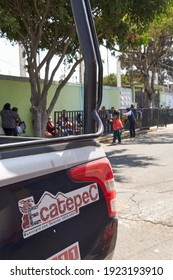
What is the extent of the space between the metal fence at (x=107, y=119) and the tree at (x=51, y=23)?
2.10 m

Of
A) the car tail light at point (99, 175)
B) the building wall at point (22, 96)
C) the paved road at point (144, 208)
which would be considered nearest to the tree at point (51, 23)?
the building wall at point (22, 96)

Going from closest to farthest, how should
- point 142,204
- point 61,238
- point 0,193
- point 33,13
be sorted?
point 0,193, point 61,238, point 142,204, point 33,13

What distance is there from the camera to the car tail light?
1918 mm

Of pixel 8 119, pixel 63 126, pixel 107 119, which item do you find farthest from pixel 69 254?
pixel 107 119

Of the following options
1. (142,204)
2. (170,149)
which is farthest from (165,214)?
(170,149)

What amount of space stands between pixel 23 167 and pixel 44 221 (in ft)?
0.93

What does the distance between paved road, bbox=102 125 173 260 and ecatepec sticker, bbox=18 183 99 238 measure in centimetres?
199

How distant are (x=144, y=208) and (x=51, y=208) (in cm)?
389

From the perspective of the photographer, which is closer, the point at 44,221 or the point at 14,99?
the point at 44,221

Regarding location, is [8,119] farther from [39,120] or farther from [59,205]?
[59,205]

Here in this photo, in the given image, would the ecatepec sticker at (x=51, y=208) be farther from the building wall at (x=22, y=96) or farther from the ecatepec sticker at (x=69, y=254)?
the building wall at (x=22, y=96)

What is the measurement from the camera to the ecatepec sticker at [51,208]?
62.9 inches

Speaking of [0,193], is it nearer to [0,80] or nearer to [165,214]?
[165,214]

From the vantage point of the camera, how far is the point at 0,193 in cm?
150
